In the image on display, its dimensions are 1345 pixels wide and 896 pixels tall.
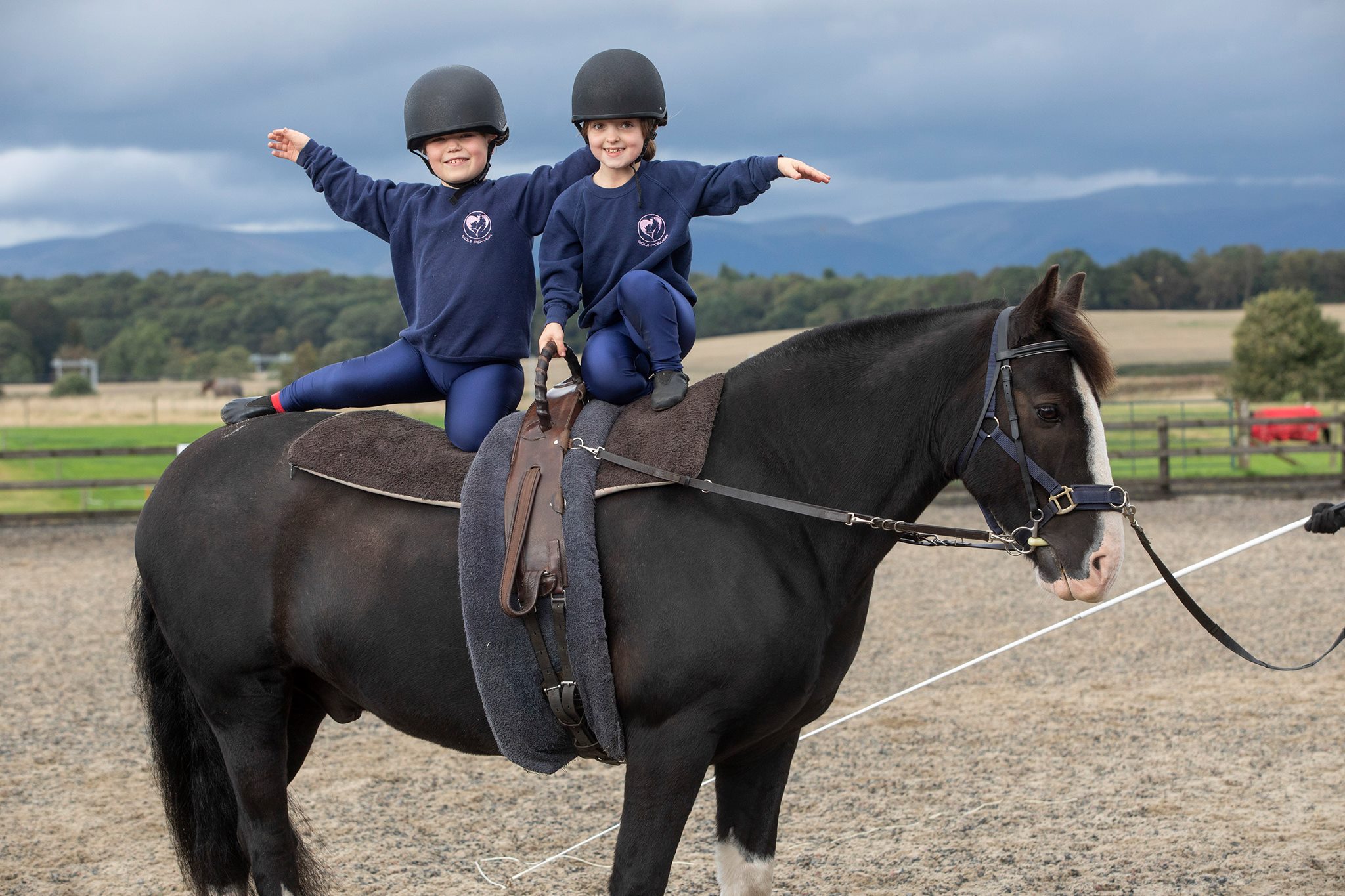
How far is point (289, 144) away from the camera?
367 centimetres

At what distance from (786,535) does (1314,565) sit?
1155 cm

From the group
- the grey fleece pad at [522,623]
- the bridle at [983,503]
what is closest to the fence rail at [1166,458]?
the bridle at [983,503]

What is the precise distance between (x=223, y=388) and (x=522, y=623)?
127 ft

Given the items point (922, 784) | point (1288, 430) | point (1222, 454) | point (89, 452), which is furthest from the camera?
point (1288, 430)

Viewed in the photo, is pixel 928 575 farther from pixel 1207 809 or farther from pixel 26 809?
pixel 26 809

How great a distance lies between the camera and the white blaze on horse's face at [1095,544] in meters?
2.41

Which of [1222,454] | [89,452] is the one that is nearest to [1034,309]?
[89,452]

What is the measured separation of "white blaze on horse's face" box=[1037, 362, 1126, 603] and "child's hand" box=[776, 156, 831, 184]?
100cm

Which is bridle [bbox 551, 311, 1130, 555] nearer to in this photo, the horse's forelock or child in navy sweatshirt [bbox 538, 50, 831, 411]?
the horse's forelock

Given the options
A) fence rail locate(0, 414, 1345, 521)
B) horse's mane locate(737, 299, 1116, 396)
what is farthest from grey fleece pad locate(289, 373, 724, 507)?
fence rail locate(0, 414, 1345, 521)

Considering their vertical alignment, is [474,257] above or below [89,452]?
above

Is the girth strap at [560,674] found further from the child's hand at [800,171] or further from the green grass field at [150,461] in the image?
the green grass field at [150,461]

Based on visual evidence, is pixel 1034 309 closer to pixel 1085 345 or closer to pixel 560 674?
pixel 1085 345

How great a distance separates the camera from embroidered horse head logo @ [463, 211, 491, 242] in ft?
10.5
